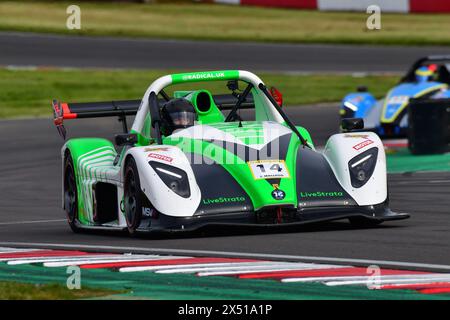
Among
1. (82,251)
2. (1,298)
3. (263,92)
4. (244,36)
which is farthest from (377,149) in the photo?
(244,36)

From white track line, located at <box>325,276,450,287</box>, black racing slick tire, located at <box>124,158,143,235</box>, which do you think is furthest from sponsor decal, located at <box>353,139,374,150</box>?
white track line, located at <box>325,276,450,287</box>

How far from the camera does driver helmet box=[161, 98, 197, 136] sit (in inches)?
453

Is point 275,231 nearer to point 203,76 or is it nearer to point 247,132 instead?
point 247,132

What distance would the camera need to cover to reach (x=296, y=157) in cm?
1078

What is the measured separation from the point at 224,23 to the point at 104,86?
1223cm

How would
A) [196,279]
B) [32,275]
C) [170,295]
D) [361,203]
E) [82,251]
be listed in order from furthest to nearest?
[361,203] < [82,251] < [32,275] < [196,279] < [170,295]

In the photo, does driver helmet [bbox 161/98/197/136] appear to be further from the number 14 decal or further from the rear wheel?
the rear wheel

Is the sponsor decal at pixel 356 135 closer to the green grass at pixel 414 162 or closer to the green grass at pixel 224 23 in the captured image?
the green grass at pixel 414 162

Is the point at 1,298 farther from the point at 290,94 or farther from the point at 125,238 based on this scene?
the point at 290,94

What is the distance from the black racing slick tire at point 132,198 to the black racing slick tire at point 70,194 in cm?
152

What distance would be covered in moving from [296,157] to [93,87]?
19152 millimetres

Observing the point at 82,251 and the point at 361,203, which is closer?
the point at 82,251

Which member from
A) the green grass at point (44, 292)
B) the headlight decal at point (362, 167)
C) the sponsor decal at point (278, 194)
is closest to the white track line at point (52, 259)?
the green grass at point (44, 292)

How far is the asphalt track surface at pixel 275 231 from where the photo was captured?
918cm
